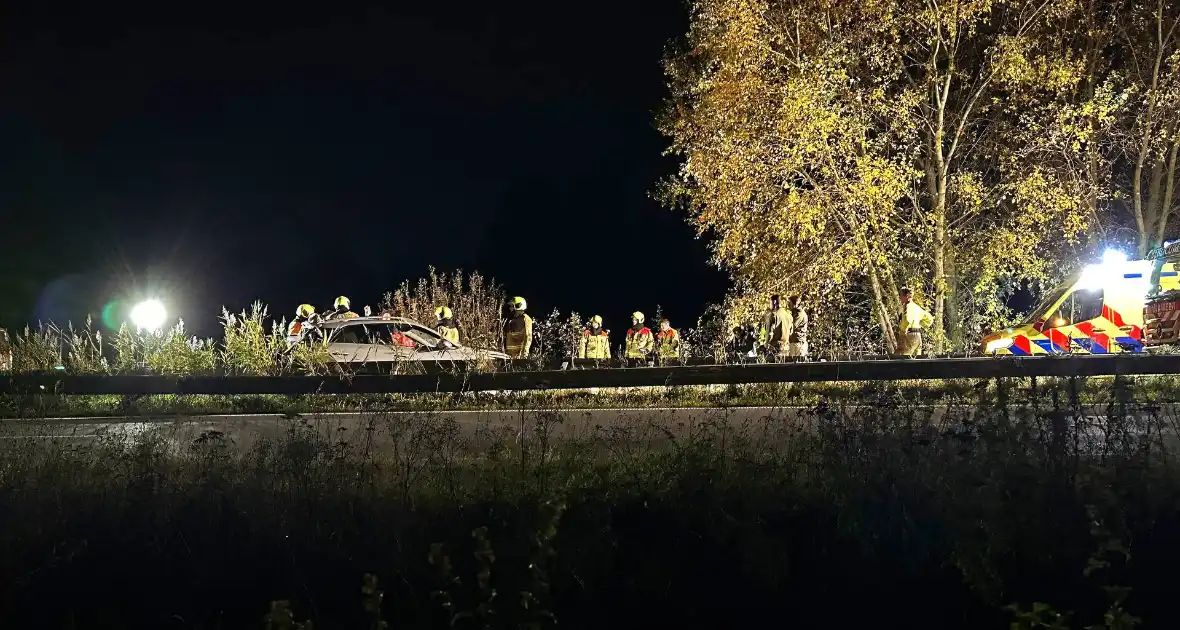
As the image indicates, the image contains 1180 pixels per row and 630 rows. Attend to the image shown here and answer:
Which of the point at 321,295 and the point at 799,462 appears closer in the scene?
the point at 799,462

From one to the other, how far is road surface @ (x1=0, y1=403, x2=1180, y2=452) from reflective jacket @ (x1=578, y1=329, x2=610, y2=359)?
5012mm

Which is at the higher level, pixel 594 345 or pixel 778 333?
pixel 778 333

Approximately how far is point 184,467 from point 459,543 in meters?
2.59

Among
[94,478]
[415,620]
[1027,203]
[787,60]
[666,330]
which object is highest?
[787,60]

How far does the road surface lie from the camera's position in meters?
7.65

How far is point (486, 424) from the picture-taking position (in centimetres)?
1002

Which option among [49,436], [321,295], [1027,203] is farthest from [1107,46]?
Answer: [321,295]

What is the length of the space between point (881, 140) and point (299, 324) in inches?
418

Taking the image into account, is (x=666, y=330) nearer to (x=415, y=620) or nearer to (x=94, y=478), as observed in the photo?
(x=94, y=478)

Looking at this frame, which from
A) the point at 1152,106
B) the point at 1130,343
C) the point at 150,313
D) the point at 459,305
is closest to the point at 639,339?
the point at 459,305

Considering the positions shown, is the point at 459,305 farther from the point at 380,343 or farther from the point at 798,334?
the point at 798,334

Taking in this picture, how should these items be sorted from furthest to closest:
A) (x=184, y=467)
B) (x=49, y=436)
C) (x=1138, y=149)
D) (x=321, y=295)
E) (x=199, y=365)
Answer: (x=321, y=295), (x=1138, y=149), (x=199, y=365), (x=49, y=436), (x=184, y=467)

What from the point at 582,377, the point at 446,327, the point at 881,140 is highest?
the point at 881,140

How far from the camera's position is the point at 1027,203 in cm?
2009
